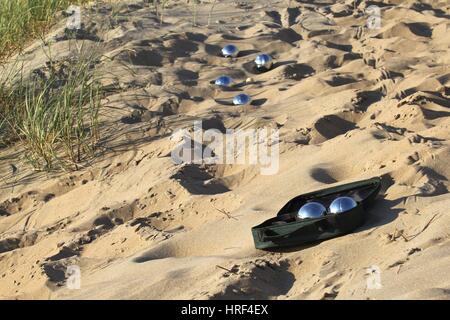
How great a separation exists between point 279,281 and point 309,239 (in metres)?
0.28

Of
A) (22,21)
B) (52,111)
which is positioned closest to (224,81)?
(52,111)

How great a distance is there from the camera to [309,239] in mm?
3361

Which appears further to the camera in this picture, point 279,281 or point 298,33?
point 298,33

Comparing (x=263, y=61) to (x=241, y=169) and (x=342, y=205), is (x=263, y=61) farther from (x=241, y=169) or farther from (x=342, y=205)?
(x=342, y=205)

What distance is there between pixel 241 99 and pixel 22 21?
2022 millimetres

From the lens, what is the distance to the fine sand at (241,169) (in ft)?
10.5

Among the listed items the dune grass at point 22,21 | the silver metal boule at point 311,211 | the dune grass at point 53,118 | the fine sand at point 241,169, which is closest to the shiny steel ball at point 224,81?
the fine sand at point 241,169

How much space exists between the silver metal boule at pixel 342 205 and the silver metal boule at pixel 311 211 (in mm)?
43

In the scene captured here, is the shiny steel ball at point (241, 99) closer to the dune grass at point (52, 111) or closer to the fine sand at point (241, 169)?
the fine sand at point (241, 169)

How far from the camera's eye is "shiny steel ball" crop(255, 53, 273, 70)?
227 inches

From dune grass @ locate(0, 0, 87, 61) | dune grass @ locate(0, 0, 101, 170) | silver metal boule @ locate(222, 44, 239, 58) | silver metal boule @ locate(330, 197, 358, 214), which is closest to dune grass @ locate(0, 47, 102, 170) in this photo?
dune grass @ locate(0, 0, 101, 170)

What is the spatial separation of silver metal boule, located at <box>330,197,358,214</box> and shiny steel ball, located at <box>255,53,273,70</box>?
8.06 ft

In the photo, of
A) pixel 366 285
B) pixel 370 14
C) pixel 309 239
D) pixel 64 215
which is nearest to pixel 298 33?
pixel 370 14

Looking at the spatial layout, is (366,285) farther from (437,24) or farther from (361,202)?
(437,24)
